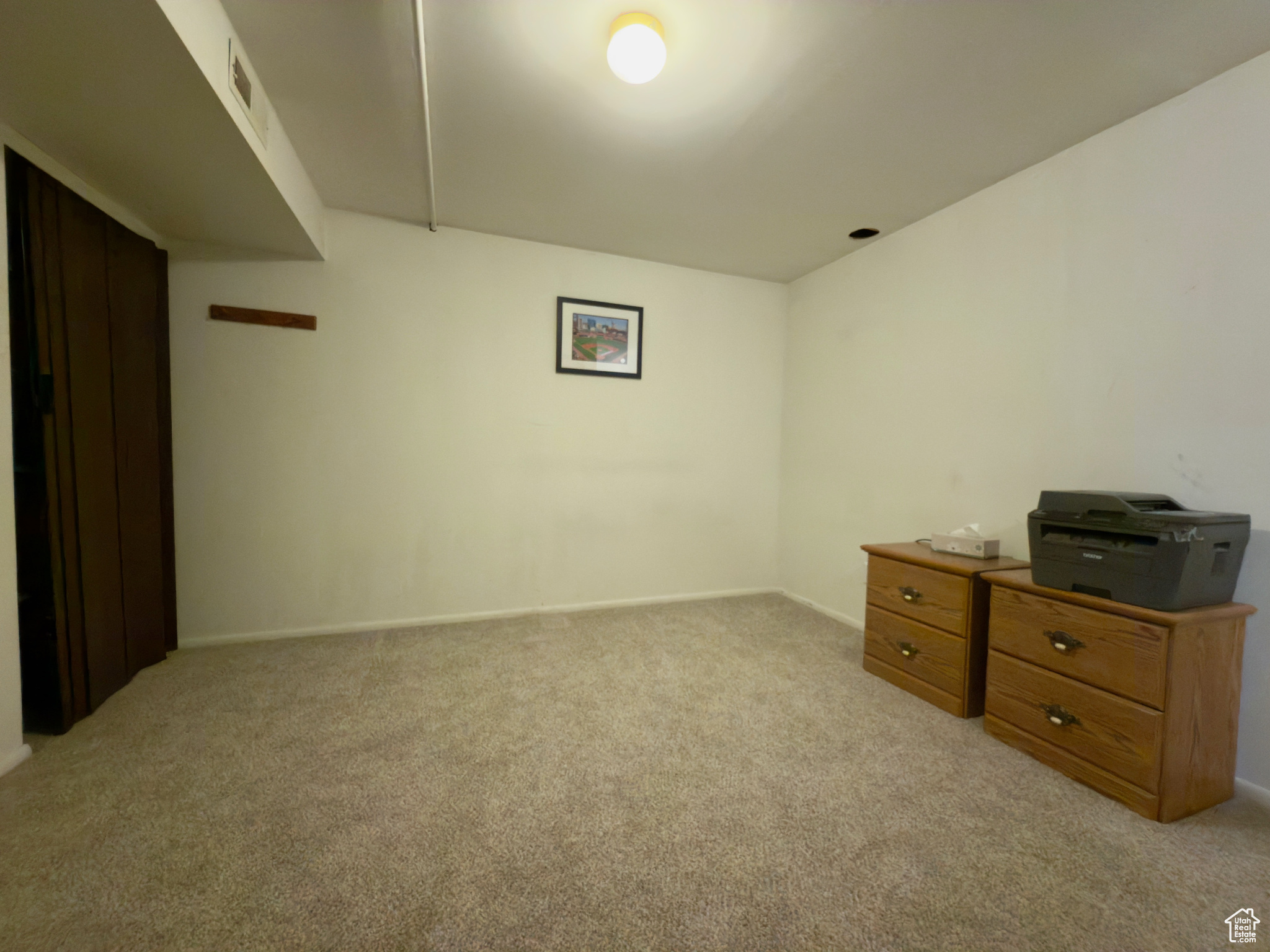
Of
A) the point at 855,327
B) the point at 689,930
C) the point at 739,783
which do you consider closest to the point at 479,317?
the point at 855,327

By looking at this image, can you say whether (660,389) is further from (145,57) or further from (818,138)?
(145,57)

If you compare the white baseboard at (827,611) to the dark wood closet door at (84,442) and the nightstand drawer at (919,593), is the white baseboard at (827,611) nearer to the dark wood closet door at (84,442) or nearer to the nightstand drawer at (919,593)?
the nightstand drawer at (919,593)

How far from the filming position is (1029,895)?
122cm

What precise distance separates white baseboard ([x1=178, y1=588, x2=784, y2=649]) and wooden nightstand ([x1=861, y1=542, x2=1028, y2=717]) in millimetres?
1418

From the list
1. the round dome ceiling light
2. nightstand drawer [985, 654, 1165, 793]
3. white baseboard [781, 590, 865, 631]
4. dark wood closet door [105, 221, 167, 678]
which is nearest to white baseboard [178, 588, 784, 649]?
white baseboard [781, 590, 865, 631]

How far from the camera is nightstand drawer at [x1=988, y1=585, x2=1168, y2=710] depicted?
58.1 inches

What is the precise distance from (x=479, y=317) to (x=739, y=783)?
9.28 ft

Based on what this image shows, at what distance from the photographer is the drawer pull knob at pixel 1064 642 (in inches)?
65.5

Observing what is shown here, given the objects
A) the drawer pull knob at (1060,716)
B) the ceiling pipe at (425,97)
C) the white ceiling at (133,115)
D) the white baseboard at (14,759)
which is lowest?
the white baseboard at (14,759)

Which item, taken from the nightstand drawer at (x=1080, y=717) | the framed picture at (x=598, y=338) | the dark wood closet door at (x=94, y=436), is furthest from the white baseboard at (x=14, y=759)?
the nightstand drawer at (x=1080, y=717)

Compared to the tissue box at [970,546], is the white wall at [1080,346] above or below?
above

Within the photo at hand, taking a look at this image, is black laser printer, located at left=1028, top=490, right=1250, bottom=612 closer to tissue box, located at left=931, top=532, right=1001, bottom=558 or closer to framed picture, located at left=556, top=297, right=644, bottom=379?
tissue box, located at left=931, top=532, right=1001, bottom=558

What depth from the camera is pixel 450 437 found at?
121 inches

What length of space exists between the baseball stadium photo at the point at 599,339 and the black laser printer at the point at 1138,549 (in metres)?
2.46
